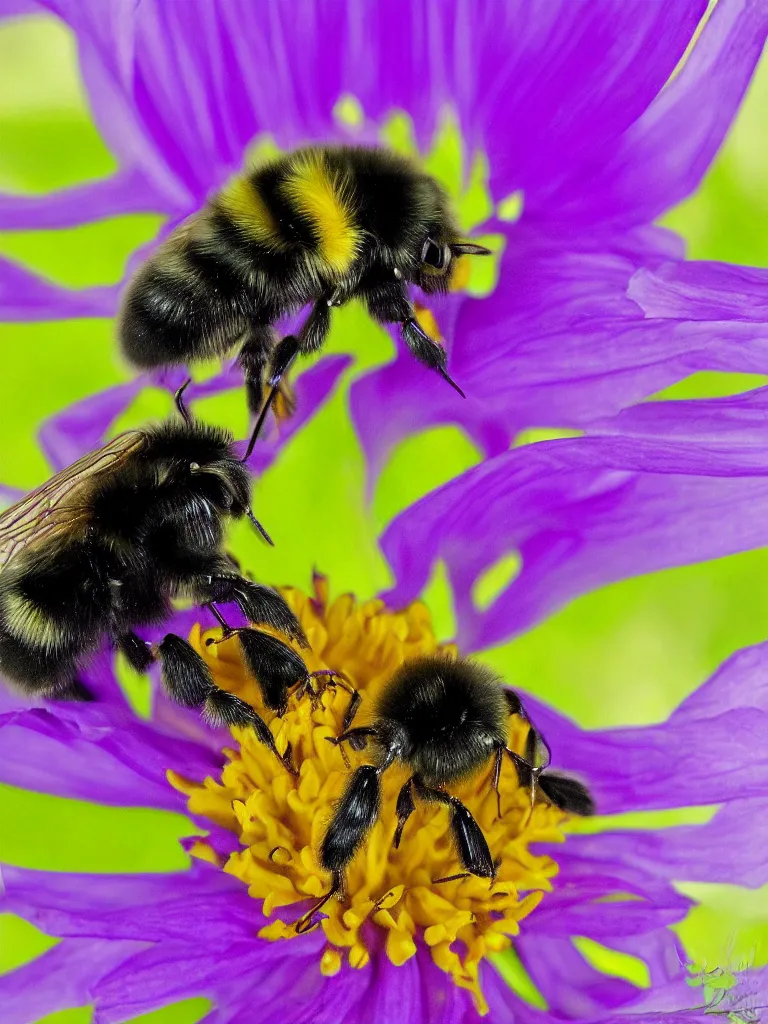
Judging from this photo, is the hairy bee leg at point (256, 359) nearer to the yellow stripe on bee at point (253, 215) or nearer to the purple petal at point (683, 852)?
the yellow stripe on bee at point (253, 215)

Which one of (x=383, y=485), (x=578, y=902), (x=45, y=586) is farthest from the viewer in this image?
(x=383, y=485)

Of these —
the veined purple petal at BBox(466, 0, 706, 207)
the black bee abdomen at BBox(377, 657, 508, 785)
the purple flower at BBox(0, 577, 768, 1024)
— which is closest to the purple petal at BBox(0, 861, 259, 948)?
the purple flower at BBox(0, 577, 768, 1024)

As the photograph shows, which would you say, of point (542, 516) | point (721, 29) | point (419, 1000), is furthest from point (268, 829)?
point (721, 29)

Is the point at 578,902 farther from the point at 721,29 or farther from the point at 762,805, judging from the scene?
the point at 721,29

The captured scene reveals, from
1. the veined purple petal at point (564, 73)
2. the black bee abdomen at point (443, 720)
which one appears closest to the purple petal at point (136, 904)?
the black bee abdomen at point (443, 720)

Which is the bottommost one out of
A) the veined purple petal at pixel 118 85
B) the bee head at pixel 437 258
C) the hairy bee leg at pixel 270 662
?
the hairy bee leg at pixel 270 662

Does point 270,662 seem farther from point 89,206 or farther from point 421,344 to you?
point 89,206

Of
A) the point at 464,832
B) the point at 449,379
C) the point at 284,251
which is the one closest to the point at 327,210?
the point at 284,251
